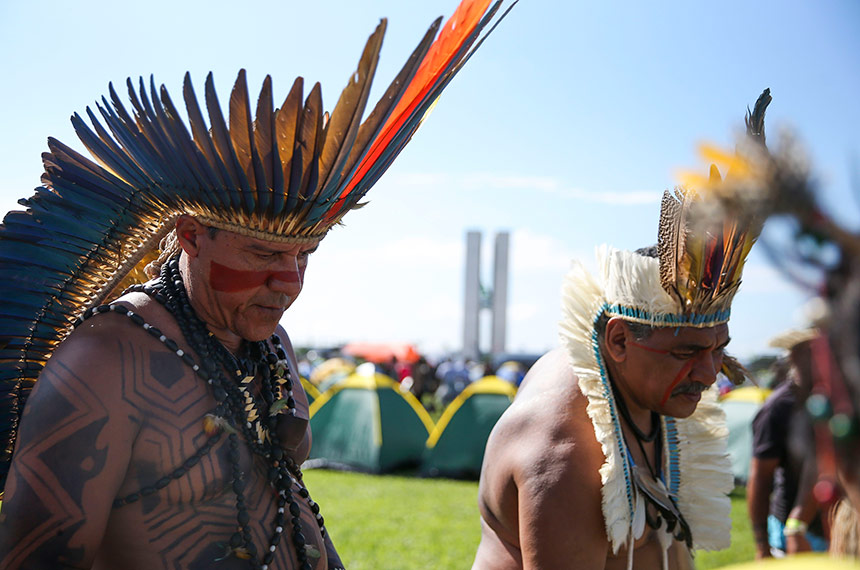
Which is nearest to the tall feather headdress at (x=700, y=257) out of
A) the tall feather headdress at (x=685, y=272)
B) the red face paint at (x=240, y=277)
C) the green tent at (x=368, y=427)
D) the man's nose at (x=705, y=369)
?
the tall feather headdress at (x=685, y=272)

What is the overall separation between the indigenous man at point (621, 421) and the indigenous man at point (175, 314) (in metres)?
0.69

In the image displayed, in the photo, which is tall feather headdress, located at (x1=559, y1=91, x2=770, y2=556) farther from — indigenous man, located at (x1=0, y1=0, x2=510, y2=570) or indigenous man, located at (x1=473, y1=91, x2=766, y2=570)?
indigenous man, located at (x1=0, y1=0, x2=510, y2=570)

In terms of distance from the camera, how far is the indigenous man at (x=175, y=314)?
1.68 m

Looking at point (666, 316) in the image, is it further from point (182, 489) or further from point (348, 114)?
point (182, 489)

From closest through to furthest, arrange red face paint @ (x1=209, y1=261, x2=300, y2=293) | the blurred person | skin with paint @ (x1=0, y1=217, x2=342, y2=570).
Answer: skin with paint @ (x1=0, y1=217, x2=342, y2=570), red face paint @ (x1=209, y1=261, x2=300, y2=293), the blurred person

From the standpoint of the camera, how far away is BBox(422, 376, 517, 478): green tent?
1084 cm

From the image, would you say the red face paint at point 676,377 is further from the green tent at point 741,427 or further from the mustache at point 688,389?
the green tent at point 741,427

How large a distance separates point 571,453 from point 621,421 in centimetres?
39

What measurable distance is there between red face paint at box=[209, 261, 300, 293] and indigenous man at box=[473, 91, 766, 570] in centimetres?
97

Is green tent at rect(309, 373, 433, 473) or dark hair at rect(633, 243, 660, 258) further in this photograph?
green tent at rect(309, 373, 433, 473)

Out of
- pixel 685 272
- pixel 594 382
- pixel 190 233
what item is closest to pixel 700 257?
pixel 685 272

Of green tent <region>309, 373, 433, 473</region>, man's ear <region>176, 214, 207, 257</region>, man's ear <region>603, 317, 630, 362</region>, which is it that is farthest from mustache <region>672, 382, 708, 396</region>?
green tent <region>309, 373, 433, 473</region>

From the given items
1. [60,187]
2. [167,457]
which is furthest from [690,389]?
[60,187]

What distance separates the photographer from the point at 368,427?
11.4m
